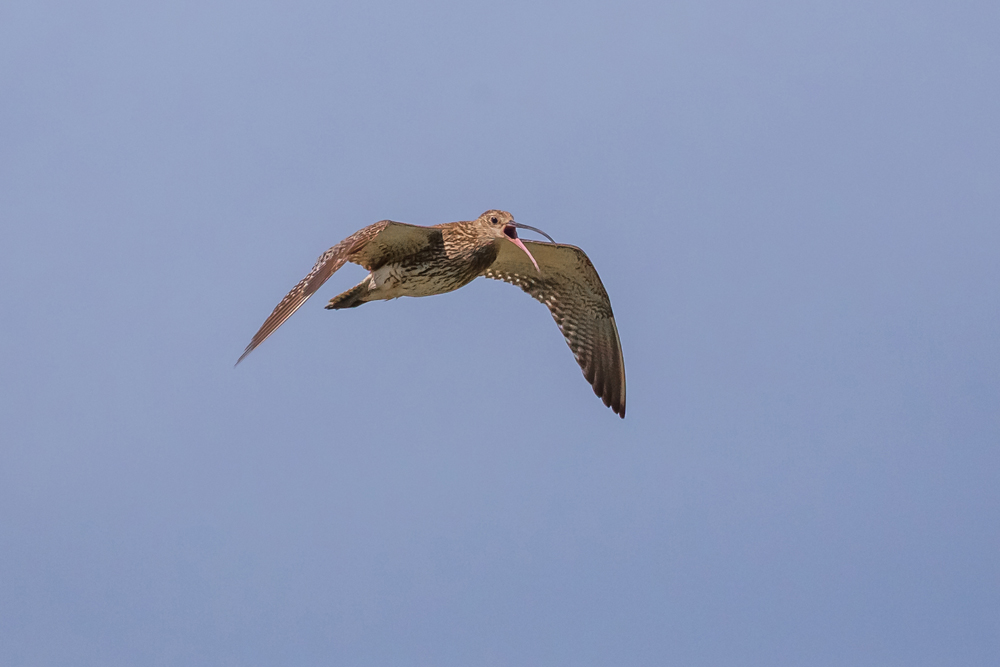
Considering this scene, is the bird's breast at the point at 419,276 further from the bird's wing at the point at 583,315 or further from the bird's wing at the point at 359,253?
the bird's wing at the point at 583,315

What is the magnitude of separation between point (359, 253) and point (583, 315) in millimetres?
4100

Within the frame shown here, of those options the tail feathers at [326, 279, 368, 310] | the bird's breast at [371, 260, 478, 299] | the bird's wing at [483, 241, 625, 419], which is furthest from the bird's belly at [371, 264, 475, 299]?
the bird's wing at [483, 241, 625, 419]

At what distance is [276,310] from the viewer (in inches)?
517

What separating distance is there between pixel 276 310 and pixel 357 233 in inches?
61.4

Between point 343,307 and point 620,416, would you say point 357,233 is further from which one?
point 620,416

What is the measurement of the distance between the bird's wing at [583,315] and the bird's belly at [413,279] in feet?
6.47

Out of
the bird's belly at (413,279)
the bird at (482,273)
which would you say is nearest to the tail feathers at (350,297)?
the bird at (482,273)

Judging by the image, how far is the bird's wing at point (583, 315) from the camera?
688 inches

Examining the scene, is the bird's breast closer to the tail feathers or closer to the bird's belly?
the bird's belly

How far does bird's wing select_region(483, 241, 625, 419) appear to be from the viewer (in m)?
17.5

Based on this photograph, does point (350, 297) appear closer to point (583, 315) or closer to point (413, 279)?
point (413, 279)

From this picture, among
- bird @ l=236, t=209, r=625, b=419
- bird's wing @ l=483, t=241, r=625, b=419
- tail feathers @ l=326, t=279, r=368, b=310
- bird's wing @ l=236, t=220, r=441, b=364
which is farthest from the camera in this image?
bird's wing @ l=483, t=241, r=625, b=419

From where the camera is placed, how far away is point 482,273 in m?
16.0

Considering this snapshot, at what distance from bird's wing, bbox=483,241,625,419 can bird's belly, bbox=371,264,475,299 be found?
1971 mm
